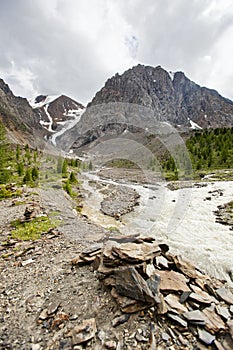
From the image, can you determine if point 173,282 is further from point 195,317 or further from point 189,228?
point 189,228

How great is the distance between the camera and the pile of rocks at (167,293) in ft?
15.5

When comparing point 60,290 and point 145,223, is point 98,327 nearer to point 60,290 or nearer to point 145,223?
point 60,290

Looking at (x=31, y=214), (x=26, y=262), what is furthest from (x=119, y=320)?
(x=31, y=214)

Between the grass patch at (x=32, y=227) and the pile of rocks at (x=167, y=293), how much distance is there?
5.46 m

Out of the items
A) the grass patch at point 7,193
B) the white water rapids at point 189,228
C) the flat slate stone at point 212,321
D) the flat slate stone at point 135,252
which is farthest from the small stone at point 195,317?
the grass patch at point 7,193

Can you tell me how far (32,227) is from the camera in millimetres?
11703

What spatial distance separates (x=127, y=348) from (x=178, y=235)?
1052 centimetres

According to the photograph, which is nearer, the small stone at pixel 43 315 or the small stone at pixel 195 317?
the small stone at pixel 195 317

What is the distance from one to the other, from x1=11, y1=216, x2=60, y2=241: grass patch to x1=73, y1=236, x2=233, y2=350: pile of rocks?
546cm

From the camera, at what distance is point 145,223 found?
17.5m

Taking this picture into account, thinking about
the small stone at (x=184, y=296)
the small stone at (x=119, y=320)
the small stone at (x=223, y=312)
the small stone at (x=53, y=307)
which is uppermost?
the small stone at (x=184, y=296)

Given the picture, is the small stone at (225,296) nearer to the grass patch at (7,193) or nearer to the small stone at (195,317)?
the small stone at (195,317)

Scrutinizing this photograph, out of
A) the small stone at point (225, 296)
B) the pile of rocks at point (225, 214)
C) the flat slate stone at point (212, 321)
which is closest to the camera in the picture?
the flat slate stone at point (212, 321)

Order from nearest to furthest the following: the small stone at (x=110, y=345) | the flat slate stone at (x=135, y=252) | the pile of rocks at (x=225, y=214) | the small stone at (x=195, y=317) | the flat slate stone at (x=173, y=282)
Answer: the small stone at (x=110, y=345) → the small stone at (x=195, y=317) → the flat slate stone at (x=173, y=282) → the flat slate stone at (x=135, y=252) → the pile of rocks at (x=225, y=214)
